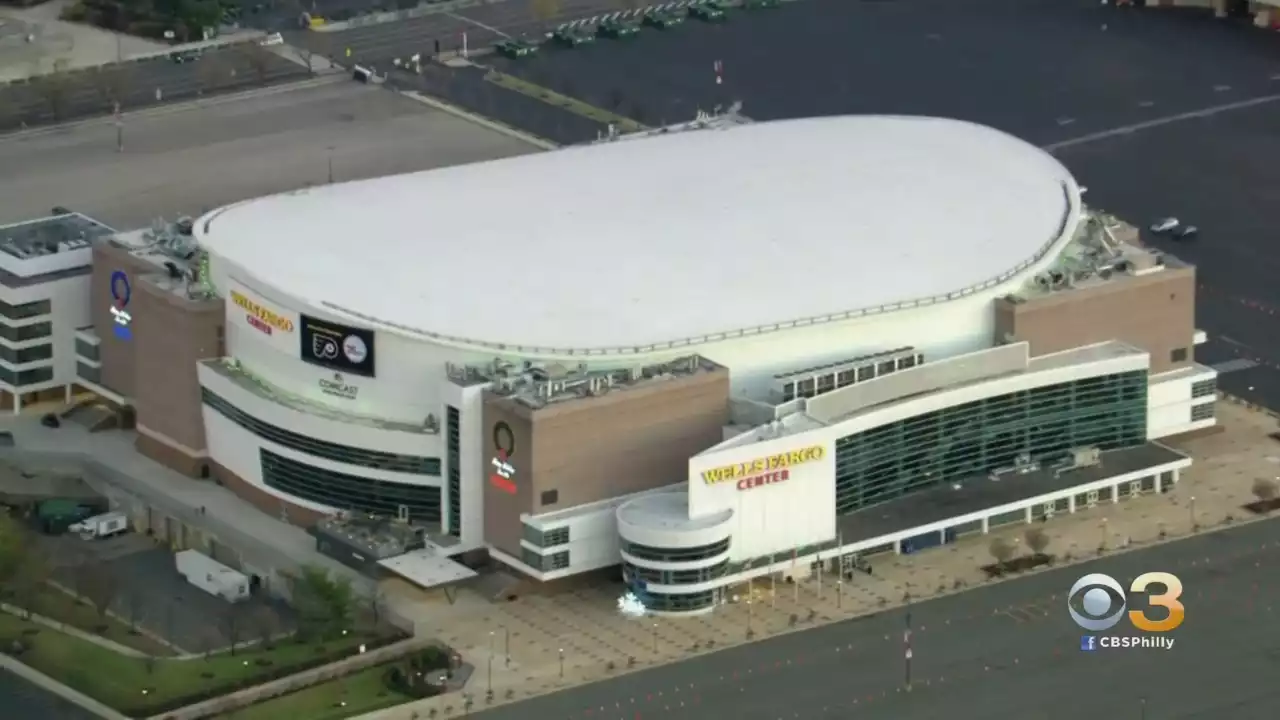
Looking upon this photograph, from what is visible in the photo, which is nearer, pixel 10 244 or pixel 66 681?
pixel 66 681

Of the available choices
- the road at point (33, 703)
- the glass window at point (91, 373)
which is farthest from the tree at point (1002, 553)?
the glass window at point (91, 373)

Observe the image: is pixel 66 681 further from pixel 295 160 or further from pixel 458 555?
pixel 295 160

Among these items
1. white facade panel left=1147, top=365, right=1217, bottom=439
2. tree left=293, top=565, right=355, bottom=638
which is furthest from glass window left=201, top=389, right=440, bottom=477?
white facade panel left=1147, top=365, right=1217, bottom=439

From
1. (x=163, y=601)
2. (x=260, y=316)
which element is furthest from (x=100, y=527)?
(x=260, y=316)

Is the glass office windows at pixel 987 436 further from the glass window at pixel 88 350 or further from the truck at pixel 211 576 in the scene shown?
the glass window at pixel 88 350

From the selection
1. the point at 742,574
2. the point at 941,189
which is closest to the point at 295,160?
the point at 941,189

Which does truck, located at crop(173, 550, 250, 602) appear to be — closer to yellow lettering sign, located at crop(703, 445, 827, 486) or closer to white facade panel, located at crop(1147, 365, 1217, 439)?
yellow lettering sign, located at crop(703, 445, 827, 486)

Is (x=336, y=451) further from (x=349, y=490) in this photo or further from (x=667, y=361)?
(x=667, y=361)
